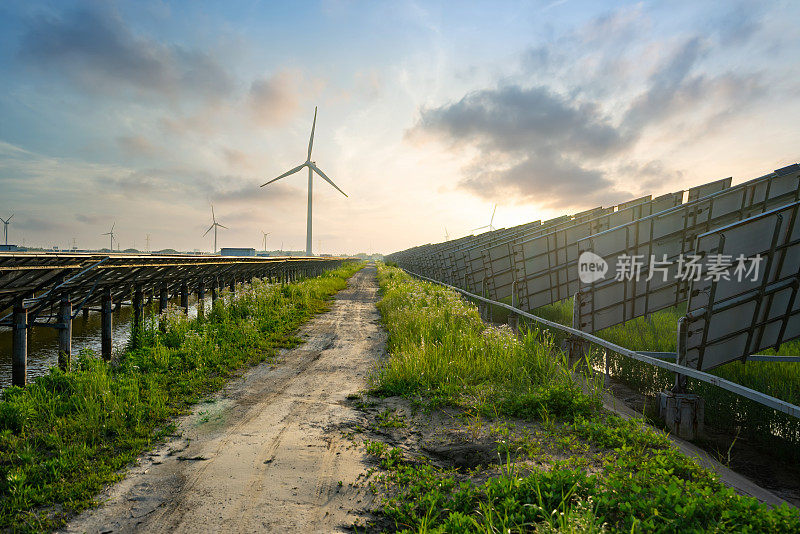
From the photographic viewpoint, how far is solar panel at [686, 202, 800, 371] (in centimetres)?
643

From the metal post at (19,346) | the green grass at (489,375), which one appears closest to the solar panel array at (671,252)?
the green grass at (489,375)

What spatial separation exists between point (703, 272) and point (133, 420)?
30.5ft

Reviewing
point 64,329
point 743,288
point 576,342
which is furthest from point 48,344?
point 743,288

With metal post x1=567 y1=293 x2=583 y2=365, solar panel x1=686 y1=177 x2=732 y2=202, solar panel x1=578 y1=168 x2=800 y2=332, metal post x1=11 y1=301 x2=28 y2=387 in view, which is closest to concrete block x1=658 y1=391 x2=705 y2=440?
metal post x1=567 y1=293 x2=583 y2=365

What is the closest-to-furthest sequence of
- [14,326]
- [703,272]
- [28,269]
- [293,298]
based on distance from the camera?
[703,272] < [28,269] < [14,326] < [293,298]

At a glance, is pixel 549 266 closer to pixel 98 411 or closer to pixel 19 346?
pixel 98 411

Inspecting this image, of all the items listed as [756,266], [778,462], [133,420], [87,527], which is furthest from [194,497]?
[756,266]

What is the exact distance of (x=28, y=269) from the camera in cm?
898

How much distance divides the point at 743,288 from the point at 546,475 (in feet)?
18.7

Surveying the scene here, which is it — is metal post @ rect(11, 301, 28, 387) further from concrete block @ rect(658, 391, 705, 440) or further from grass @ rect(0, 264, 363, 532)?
concrete block @ rect(658, 391, 705, 440)

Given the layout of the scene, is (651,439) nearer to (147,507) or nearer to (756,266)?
(756,266)

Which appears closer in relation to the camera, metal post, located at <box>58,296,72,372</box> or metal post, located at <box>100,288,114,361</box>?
metal post, located at <box>58,296,72,372</box>

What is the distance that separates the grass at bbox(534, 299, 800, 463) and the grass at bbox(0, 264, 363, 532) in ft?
29.2

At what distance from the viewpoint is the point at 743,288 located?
674cm
